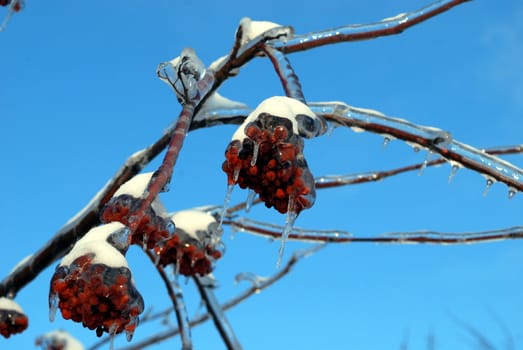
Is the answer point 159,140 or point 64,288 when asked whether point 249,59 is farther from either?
point 64,288

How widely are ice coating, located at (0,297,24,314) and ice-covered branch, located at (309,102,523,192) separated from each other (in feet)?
5.51

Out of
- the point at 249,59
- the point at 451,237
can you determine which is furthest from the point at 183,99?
the point at 451,237

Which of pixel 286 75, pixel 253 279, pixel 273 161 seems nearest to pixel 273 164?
pixel 273 161

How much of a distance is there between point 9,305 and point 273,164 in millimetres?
2048

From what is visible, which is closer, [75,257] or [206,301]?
[75,257]

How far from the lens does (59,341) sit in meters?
4.68

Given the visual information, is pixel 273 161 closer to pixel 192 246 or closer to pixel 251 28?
pixel 251 28

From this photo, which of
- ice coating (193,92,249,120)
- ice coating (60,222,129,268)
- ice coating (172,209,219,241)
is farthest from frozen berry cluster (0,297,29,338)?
ice coating (60,222,129,268)

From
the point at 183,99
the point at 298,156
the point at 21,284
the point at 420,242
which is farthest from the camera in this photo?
the point at 21,284

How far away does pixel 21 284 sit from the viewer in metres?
2.96

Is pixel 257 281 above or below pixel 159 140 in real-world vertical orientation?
above

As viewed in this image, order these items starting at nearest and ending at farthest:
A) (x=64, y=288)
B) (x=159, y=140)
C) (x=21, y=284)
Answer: (x=64, y=288)
(x=159, y=140)
(x=21, y=284)

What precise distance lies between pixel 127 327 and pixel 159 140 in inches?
55.4

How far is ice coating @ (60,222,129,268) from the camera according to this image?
996 mm
